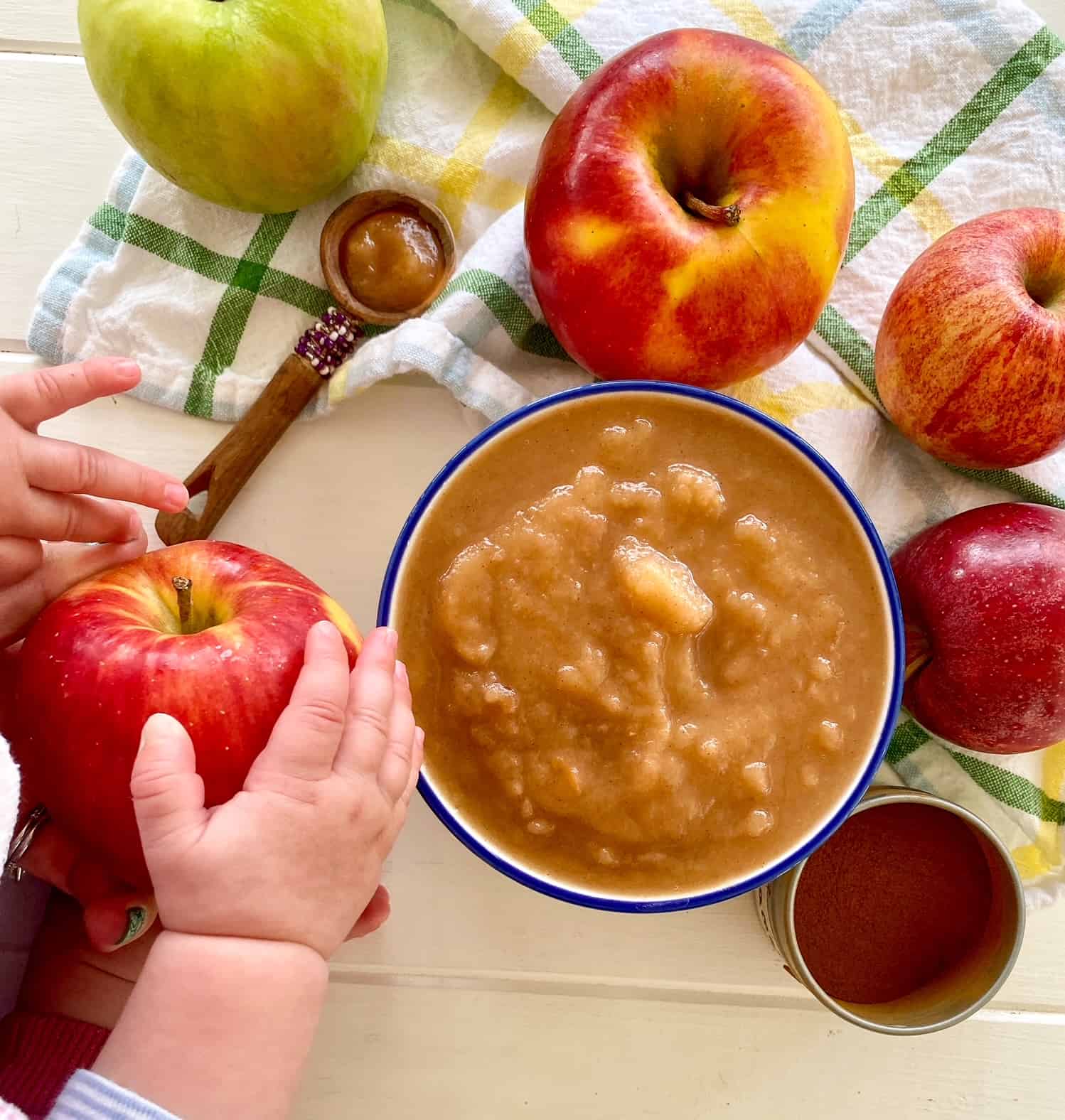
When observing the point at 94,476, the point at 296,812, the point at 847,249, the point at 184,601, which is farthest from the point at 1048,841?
the point at 94,476

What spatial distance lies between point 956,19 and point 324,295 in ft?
2.36

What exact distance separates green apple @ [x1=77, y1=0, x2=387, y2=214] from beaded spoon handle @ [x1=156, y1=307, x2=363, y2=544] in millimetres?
154

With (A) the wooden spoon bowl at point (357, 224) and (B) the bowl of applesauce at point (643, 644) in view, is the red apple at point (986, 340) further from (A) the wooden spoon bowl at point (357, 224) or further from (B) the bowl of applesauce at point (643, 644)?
(A) the wooden spoon bowl at point (357, 224)

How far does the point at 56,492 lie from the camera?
91 cm

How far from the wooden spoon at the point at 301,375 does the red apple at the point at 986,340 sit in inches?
18.6

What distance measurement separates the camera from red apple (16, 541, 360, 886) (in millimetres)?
742

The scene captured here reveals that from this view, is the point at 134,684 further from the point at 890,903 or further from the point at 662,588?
the point at 890,903

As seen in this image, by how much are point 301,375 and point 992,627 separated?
2.37 feet

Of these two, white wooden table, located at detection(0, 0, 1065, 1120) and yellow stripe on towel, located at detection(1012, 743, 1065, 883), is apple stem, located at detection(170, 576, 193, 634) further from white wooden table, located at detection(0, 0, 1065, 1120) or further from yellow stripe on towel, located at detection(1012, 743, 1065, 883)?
yellow stripe on towel, located at detection(1012, 743, 1065, 883)

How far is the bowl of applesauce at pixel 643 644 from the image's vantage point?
871mm

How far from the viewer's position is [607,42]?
1.06 metres

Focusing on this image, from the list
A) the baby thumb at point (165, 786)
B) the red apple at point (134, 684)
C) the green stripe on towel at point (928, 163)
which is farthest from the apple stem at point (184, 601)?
the green stripe on towel at point (928, 163)

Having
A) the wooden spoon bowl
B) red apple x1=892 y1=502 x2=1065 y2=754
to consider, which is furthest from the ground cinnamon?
the wooden spoon bowl

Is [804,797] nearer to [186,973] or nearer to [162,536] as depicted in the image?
[186,973]
